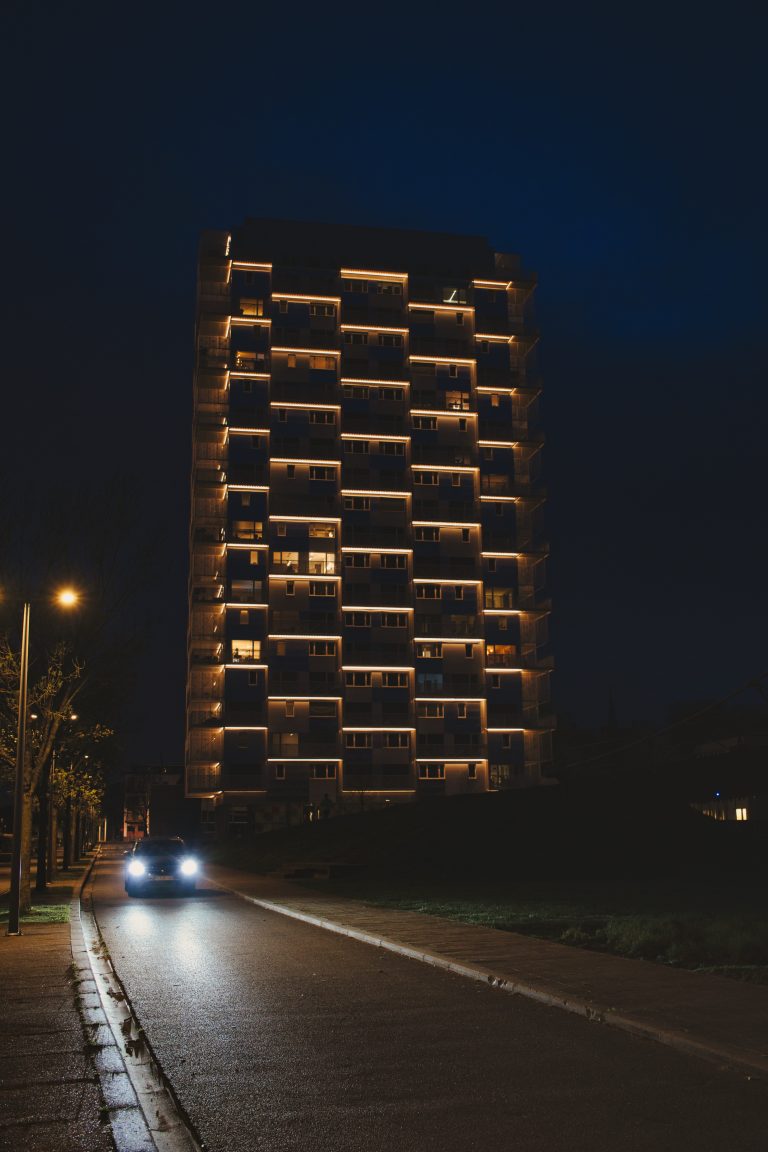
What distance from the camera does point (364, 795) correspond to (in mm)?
92562

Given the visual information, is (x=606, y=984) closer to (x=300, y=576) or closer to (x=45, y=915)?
(x=45, y=915)

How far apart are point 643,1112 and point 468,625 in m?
91.2

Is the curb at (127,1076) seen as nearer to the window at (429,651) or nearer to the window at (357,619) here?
the window at (357,619)

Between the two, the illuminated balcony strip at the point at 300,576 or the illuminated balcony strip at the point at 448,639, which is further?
the illuminated balcony strip at the point at 448,639

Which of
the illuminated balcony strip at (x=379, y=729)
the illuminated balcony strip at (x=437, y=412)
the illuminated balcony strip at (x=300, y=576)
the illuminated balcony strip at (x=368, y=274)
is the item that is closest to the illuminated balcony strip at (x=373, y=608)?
the illuminated balcony strip at (x=300, y=576)

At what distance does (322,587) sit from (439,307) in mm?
27517

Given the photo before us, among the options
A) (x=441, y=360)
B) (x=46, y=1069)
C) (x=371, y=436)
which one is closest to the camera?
(x=46, y=1069)

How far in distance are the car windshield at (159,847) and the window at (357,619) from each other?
59.1 metres

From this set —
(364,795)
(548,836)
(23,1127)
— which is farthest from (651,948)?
(364,795)

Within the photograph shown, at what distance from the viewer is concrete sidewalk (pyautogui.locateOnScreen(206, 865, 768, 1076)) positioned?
935 centimetres

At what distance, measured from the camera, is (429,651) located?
97.4 meters

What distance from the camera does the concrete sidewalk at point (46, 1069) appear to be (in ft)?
22.8

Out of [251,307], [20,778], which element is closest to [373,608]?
[251,307]

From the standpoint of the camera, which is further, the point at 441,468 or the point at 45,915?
the point at 441,468
